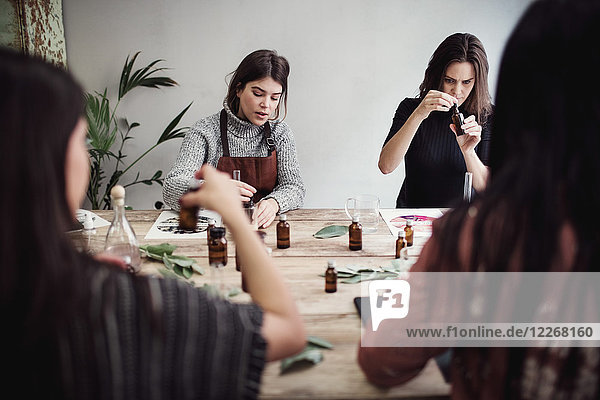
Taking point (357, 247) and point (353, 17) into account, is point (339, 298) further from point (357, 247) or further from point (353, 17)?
point (353, 17)

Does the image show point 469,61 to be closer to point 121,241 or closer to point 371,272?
point 371,272

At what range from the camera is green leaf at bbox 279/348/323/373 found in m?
1.09

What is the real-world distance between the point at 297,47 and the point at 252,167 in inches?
61.3

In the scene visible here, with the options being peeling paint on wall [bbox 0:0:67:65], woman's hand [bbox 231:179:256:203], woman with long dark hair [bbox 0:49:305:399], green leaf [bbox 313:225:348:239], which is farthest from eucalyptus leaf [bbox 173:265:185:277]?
peeling paint on wall [bbox 0:0:67:65]

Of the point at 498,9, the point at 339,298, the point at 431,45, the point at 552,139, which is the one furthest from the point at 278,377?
the point at 498,9

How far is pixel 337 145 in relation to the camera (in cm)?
396

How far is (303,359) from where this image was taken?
3.69 feet

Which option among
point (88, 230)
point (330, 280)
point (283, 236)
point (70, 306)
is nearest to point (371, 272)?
point (330, 280)

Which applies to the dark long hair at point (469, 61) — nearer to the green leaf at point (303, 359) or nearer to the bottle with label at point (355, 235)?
the bottle with label at point (355, 235)

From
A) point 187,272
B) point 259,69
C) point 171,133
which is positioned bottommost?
point 187,272

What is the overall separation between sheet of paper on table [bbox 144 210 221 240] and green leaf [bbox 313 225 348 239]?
1.31 ft

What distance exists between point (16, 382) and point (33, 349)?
0.06 meters

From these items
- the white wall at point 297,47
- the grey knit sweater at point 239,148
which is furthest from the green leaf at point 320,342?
the white wall at point 297,47

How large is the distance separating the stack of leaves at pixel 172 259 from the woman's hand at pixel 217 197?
0.51 metres
